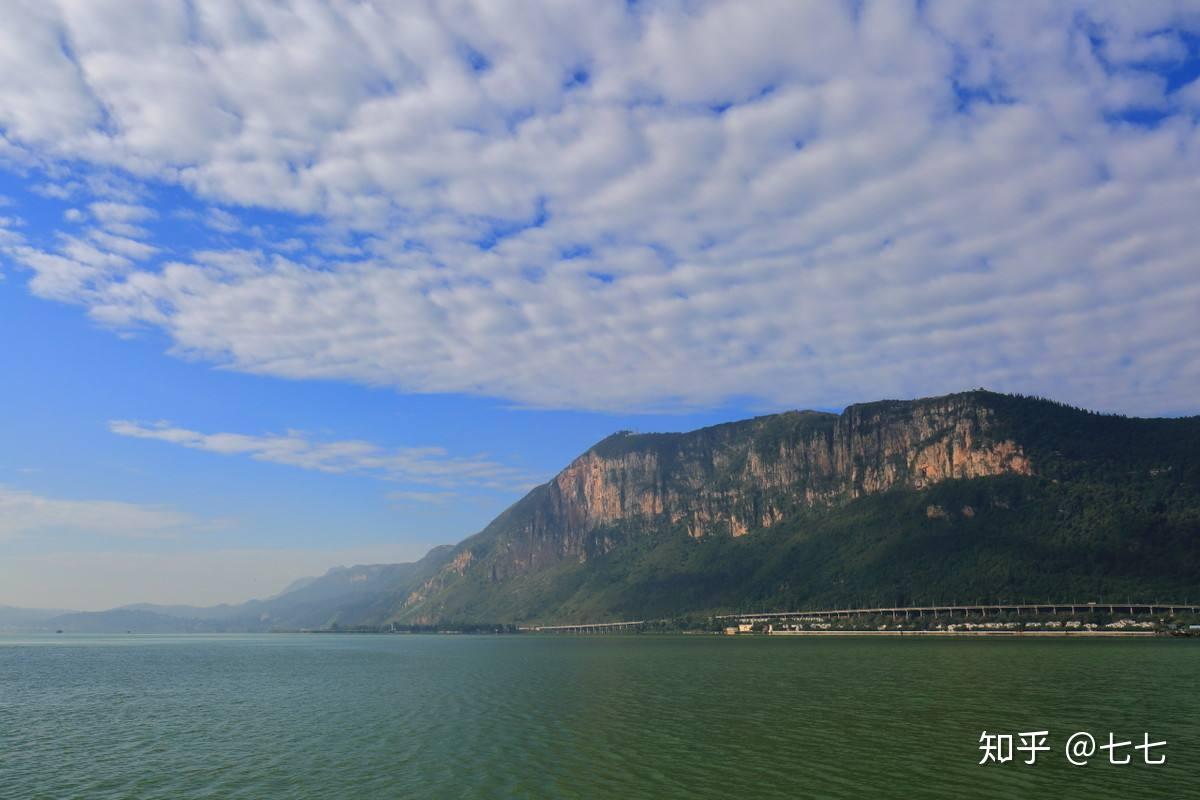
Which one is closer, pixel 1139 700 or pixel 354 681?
pixel 1139 700

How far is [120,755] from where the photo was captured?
4934cm

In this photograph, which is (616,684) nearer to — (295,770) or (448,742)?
(448,742)

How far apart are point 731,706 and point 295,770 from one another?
36715 millimetres

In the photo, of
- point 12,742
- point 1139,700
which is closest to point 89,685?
point 12,742

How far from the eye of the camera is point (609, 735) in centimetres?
5397

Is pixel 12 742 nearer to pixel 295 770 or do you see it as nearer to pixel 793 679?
pixel 295 770

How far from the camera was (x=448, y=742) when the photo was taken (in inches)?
2082

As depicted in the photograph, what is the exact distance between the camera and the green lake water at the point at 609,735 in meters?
39.0

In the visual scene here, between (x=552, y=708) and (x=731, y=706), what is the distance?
15746 mm

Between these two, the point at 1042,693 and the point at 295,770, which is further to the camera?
the point at 1042,693

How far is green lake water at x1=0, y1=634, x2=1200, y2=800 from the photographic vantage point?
1535 inches

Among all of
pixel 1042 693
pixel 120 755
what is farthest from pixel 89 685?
pixel 1042 693

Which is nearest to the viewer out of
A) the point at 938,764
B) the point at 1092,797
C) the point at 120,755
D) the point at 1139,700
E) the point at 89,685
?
the point at 1092,797

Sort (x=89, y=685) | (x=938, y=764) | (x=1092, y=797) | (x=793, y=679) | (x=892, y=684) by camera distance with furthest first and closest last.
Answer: (x=89, y=685), (x=793, y=679), (x=892, y=684), (x=938, y=764), (x=1092, y=797)
